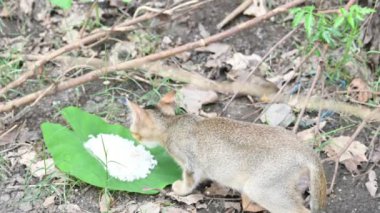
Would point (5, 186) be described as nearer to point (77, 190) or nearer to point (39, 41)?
point (77, 190)

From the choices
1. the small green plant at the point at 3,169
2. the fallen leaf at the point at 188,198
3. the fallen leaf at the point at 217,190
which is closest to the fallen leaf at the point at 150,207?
the fallen leaf at the point at 188,198

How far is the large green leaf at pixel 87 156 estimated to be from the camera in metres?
4.88

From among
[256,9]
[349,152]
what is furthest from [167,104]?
[256,9]

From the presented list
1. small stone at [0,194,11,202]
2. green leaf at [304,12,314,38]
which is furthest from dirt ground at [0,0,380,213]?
green leaf at [304,12,314,38]

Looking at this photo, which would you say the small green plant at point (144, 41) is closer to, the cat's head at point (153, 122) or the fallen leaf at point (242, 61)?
the fallen leaf at point (242, 61)

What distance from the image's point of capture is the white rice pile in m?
4.97

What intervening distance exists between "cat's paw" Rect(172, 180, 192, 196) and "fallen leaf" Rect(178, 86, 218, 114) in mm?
888

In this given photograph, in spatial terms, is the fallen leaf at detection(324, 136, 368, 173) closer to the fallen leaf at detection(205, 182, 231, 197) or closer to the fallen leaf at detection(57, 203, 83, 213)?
the fallen leaf at detection(205, 182, 231, 197)

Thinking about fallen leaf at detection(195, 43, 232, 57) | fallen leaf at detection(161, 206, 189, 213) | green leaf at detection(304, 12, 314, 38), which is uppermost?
green leaf at detection(304, 12, 314, 38)

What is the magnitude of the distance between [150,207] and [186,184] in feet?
1.00

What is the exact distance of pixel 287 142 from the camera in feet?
14.4

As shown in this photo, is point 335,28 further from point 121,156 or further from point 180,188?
point 121,156

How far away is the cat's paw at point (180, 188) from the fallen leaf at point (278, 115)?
1000 millimetres

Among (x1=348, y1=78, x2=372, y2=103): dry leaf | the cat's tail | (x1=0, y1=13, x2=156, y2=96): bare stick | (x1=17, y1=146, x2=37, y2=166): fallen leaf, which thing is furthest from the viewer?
(x1=348, y1=78, x2=372, y2=103): dry leaf
